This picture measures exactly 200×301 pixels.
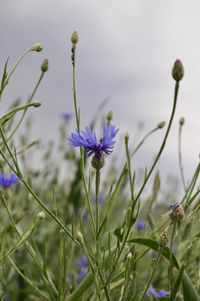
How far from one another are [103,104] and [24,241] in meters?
0.97

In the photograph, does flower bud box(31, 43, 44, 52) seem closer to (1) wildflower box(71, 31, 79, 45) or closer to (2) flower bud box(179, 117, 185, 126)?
(1) wildflower box(71, 31, 79, 45)

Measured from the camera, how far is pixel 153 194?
4.59 ft

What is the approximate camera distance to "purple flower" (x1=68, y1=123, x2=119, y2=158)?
0.97 metres

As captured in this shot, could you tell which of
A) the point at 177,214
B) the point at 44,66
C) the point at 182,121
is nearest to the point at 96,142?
the point at 177,214

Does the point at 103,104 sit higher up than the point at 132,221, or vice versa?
the point at 103,104

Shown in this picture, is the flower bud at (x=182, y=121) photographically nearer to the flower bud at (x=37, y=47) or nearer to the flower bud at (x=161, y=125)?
the flower bud at (x=161, y=125)

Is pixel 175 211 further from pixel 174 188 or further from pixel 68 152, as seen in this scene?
pixel 174 188

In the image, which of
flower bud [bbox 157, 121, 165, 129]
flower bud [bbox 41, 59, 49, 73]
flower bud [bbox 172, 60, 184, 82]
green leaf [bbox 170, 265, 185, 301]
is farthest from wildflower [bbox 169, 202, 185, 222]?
flower bud [bbox 41, 59, 49, 73]

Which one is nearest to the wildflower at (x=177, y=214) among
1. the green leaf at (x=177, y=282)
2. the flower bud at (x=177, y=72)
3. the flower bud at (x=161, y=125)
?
the green leaf at (x=177, y=282)

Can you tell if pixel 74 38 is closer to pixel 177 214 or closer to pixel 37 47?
pixel 37 47

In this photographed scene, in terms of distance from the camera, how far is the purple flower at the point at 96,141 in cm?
97

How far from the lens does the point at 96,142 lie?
1001 mm

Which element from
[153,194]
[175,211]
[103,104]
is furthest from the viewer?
[103,104]

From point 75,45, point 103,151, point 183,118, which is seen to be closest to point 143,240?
point 103,151
